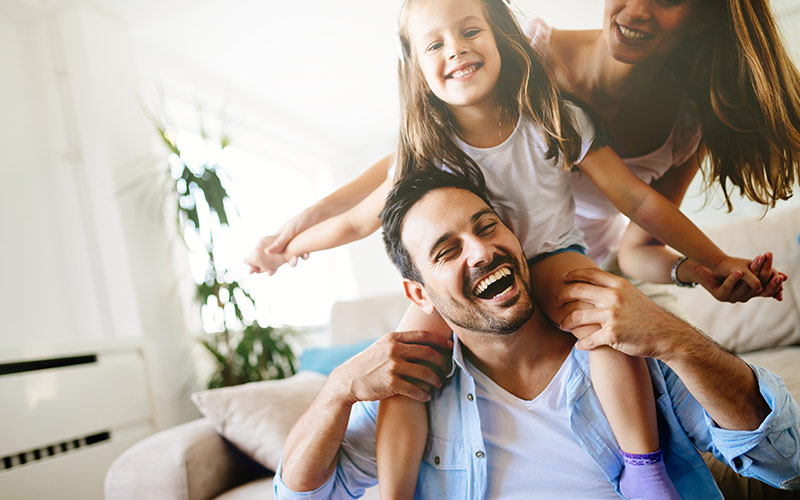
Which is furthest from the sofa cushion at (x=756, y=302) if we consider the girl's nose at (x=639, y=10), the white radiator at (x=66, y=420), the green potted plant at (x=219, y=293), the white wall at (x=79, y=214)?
the white wall at (x=79, y=214)

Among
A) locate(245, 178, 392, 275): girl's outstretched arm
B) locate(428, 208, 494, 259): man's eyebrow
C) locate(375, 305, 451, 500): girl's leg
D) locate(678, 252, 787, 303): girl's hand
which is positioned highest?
locate(245, 178, 392, 275): girl's outstretched arm

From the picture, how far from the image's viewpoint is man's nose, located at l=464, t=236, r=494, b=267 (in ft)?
3.10

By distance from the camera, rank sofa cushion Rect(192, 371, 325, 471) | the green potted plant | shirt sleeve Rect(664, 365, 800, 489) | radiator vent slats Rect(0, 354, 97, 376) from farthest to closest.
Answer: radiator vent slats Rect(0, 354, 97, 376), the green potted plant, sofa cushion Rect(192, 371, 325, 471), shirt sleeve Rect(664, 365, 800, 489)

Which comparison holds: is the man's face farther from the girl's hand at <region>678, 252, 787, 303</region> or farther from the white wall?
the white wall

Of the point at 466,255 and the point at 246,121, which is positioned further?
the point at 246,121

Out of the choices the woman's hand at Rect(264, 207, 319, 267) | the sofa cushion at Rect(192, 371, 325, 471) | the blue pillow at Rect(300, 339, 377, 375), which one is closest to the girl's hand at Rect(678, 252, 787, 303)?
the woman's hand at Rect(264, 207, 319, 267)

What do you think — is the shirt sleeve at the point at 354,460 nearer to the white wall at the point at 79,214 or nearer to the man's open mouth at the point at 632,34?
the man's open mouth at the point at 632,34

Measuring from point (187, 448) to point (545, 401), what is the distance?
3.30 ft

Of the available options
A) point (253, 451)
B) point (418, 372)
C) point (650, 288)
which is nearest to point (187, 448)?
point (253, 451)

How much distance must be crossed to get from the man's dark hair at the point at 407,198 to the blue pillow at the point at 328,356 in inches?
41.7

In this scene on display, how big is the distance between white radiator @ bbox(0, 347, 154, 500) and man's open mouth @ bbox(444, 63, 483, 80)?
66.9 inches

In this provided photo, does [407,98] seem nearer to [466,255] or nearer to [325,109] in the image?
[466,255]

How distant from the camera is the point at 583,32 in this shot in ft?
3.24

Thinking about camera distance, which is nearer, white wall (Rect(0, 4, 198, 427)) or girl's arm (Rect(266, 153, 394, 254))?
girl's arm (Rect(266, 153, 394, 254))
